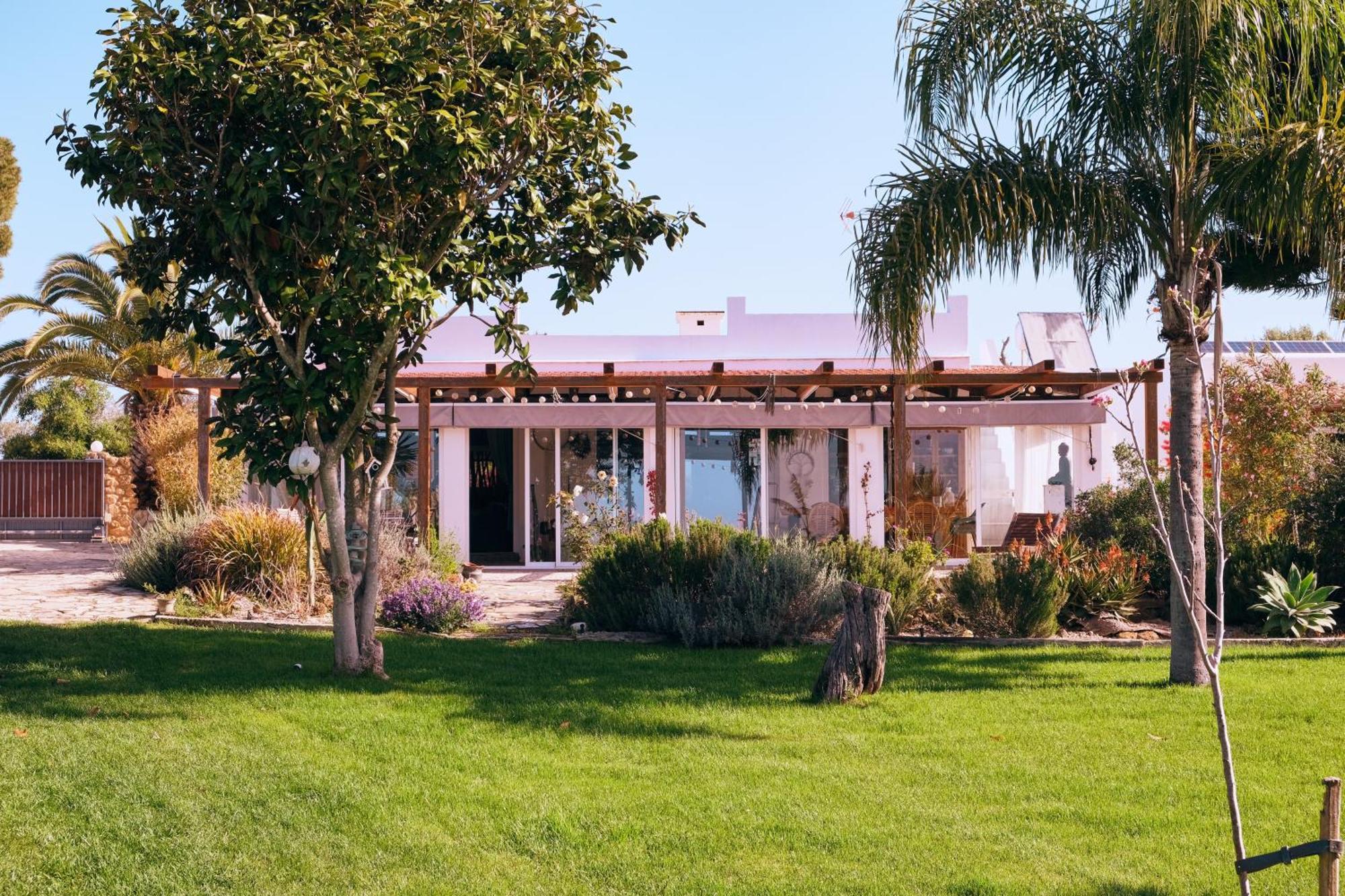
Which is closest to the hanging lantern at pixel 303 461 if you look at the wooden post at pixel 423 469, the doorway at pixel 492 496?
the wooden post at pixel 423 469

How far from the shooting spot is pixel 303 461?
8422 mm

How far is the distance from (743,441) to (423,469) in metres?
5.67

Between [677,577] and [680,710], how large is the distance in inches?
146

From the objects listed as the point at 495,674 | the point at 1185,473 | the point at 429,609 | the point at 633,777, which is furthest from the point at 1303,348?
the point at 633,777

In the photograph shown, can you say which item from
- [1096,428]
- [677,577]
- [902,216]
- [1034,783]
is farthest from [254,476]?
[1096,428]

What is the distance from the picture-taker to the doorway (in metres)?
19.5

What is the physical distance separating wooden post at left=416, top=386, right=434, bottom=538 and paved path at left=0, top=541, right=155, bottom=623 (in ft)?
11.3

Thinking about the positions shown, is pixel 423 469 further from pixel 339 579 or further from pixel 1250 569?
pixel 1250 569

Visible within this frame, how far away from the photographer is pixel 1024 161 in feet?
29.9

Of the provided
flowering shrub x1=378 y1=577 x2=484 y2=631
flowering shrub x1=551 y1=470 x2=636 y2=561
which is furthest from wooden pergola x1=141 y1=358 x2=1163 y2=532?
flowering shrub x1=378 y1=577 x2=484 y2=631

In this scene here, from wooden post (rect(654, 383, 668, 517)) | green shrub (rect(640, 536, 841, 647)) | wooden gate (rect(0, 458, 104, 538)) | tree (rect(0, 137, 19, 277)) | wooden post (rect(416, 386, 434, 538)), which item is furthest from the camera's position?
wooden gate (rect(0, 458, 104, 538))

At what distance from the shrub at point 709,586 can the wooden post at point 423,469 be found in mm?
3834

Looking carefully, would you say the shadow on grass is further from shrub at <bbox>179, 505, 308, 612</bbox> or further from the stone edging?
shrub at <bbox>179, 505, 308, 612</bbox>

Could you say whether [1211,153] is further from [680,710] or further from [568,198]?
[680,710]
